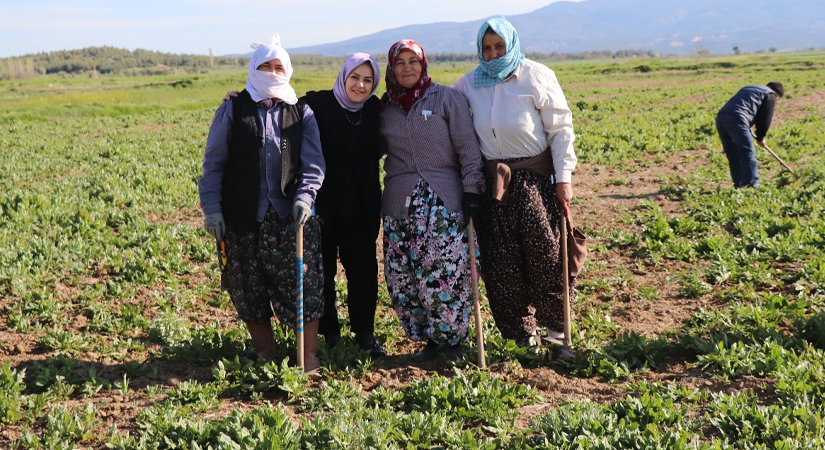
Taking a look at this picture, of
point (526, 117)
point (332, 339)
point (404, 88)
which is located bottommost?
point (332, 339)

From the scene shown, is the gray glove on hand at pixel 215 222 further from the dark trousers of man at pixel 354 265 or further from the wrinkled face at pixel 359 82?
the wrinkled face at pixel 359 82

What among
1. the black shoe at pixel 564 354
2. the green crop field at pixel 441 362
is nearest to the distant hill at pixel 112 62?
the green crop field at pixel 441 362

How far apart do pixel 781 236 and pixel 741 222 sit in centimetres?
78

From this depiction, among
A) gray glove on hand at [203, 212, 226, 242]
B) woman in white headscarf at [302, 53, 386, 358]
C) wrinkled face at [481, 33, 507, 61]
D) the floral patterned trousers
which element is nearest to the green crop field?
the floral patterned trousers

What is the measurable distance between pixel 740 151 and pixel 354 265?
756cm

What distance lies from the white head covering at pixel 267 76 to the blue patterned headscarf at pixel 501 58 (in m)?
1.22

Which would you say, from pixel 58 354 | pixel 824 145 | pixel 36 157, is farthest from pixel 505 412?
pixel 36 157

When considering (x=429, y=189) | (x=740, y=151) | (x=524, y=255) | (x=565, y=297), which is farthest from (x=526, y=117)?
(x=740, y=151)

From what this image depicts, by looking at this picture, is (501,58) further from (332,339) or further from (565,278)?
(332,339)

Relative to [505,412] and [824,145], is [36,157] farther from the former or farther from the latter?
[824,145]

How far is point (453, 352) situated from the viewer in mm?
4762

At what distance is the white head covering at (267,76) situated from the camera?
13.7 ft

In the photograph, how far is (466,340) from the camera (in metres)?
4.93

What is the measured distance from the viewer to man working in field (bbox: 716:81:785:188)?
10117mm
